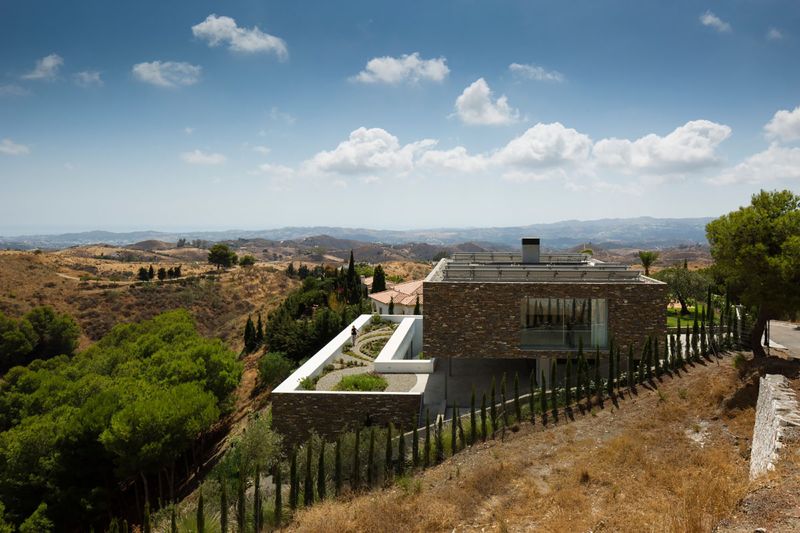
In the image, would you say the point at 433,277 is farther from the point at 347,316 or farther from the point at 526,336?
the point at 347,316

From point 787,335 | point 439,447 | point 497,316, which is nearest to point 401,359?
point 497,316

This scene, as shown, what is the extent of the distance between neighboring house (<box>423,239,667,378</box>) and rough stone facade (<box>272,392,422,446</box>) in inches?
103

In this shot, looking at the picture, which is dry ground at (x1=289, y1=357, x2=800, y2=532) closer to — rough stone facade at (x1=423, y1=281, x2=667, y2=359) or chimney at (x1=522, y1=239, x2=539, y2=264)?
rough stone facade at (x1=423, y1=281, x2=667, y2=359)

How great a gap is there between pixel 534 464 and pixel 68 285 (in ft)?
244

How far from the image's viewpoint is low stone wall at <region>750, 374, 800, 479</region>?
9891 mm

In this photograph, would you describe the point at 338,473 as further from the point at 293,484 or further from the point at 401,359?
the point at 401,359

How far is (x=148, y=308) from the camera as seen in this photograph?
204ft

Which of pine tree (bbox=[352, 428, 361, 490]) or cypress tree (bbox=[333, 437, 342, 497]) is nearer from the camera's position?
cypress tree (bbox=[333, 437, 342, 497])

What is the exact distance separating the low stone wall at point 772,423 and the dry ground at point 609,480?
38 cm

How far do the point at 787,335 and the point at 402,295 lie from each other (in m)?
29.5

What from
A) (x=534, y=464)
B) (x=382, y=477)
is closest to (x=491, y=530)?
(x=534, y=464)

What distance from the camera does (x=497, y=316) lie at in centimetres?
1888

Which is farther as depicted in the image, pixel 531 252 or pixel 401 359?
pixel 531 252

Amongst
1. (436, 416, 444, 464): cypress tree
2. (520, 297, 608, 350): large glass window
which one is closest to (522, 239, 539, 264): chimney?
(520, 297, 608, 350): large glass window
